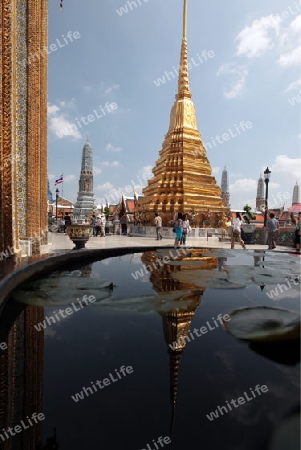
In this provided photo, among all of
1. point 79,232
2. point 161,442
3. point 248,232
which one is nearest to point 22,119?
point 79,232

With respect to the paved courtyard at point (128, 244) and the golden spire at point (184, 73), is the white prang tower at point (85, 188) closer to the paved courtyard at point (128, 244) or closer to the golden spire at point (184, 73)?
the golden spire at point (184, 73)

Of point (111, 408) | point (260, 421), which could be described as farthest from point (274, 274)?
point (111, 408)

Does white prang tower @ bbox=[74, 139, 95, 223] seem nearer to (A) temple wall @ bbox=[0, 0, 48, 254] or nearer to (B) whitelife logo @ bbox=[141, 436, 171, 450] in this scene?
(A) temple wall @ bbox=[0, 0, 48, 254]

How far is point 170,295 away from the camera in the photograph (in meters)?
3.26

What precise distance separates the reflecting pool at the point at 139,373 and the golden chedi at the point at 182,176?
48.5ft

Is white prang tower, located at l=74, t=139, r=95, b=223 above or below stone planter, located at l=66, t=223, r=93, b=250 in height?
above

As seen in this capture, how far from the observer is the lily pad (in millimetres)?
2242

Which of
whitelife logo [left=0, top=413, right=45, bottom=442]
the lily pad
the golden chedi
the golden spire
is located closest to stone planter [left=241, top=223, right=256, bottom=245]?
the golden chedi

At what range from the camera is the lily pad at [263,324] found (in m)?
2.24

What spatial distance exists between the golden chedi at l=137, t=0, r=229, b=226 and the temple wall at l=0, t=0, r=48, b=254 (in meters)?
10.3

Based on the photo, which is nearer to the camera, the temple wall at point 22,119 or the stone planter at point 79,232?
the temple wall at point 22,119

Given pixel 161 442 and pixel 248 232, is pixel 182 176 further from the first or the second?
pixel 161 442

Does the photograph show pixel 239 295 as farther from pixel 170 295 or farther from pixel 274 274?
pixel 274 274

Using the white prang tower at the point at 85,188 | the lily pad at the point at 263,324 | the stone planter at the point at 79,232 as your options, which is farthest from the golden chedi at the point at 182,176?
the white prang tower at the point at 85,188
